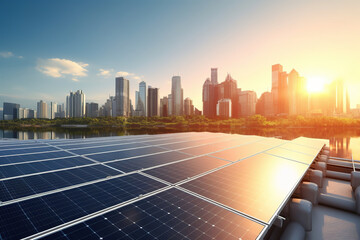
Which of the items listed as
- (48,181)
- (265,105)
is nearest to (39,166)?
(48,181)

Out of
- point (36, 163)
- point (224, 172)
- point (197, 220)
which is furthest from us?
point (36, 163)

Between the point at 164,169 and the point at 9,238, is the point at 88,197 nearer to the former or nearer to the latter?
the point at 9,238

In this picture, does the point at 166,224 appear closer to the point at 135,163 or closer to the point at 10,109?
the point at 135,163

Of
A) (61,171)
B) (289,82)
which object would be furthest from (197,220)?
(289,82)

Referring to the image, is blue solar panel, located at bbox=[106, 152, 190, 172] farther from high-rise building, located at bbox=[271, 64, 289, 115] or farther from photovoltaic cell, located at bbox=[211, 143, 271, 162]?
high-rise building, located at bbox=[271, 64, 289, 115]

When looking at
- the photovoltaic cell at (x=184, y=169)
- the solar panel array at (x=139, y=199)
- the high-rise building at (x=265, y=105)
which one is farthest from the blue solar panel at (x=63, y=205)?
the high-rise building at (x=265, y=105)

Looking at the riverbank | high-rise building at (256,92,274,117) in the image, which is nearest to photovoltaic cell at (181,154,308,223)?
the riverbank

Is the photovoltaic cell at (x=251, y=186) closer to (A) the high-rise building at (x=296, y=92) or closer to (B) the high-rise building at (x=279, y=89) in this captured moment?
(B) the high-rise building at (x=279, y=89)
